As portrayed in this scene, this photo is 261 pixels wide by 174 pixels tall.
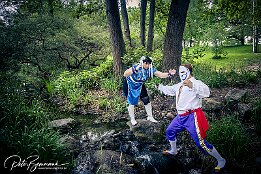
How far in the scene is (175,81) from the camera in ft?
28.3

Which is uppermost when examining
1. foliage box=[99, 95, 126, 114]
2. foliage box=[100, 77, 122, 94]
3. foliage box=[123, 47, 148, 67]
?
foliage box=[123, 47, 148, 67]

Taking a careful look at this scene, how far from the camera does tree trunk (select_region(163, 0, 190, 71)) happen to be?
27.1 ft

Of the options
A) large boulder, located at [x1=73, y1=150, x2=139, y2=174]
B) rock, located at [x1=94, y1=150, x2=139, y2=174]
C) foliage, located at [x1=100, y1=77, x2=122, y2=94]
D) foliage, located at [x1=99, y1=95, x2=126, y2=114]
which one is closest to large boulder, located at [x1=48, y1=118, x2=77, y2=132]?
foliage, located at [x1=99, y1=95, x2=126, y2=114]

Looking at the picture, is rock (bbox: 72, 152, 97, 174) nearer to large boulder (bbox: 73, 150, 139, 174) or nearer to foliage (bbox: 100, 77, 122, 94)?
large boulder (bbox: 73, 150, 139, 174)

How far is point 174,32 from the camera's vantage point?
849cm

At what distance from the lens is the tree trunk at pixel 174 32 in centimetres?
826

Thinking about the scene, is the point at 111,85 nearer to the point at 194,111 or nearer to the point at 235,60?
the point at 194,111

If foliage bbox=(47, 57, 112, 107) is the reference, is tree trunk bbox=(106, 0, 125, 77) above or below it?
above

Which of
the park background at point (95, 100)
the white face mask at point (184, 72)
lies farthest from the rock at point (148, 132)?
the white face mask at point (184, 72)

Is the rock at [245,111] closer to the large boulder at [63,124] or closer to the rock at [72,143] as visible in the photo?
the rock at [72,143]

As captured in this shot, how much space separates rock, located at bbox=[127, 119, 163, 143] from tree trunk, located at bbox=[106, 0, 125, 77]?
13.3 ft

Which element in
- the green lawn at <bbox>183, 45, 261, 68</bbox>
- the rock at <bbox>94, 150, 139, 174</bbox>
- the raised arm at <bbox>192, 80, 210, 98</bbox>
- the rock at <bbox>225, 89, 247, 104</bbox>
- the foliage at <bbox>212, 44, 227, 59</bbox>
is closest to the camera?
the rock at <bbox>94, 150, 139, 174</bbox>

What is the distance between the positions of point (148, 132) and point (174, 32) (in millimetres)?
4143

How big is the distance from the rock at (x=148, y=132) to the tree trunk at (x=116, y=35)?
4.05 meters
